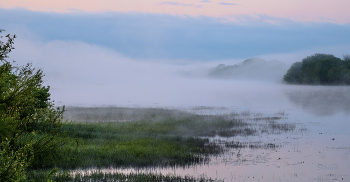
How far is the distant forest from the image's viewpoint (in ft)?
313

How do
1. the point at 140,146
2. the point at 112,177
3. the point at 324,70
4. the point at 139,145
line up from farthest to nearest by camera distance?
the point at 324,70 → the point at 139,145 → the point at 140,146 → the point at 112,177

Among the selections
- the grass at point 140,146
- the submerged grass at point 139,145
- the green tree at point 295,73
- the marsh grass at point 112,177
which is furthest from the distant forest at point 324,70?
the marsh grass at point 112,177

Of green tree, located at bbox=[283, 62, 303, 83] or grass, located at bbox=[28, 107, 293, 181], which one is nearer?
grass, located at bbox=[28, 107, 293, 181]

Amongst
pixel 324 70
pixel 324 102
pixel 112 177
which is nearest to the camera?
pixel 112 177

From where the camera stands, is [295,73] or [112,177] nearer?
[112,177]

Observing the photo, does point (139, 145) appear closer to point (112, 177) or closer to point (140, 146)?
point (140, 146)

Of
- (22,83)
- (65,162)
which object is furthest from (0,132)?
(65,162)

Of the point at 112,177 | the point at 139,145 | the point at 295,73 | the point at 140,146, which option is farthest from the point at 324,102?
the point at 295,73

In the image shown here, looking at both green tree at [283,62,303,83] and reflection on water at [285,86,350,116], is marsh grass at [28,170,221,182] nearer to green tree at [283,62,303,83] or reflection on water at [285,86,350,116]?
reflection on water at [285,86,350,116]

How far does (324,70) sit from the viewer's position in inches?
3962

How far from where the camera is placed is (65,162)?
1598 cm

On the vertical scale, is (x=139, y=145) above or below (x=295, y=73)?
below

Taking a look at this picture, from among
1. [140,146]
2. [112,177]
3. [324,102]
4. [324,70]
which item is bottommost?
[112,177]

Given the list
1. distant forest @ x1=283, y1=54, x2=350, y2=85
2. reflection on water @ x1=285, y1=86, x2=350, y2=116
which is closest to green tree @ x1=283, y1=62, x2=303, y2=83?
distant forest @ x1=283, y1=54, x2=350, y2=85
